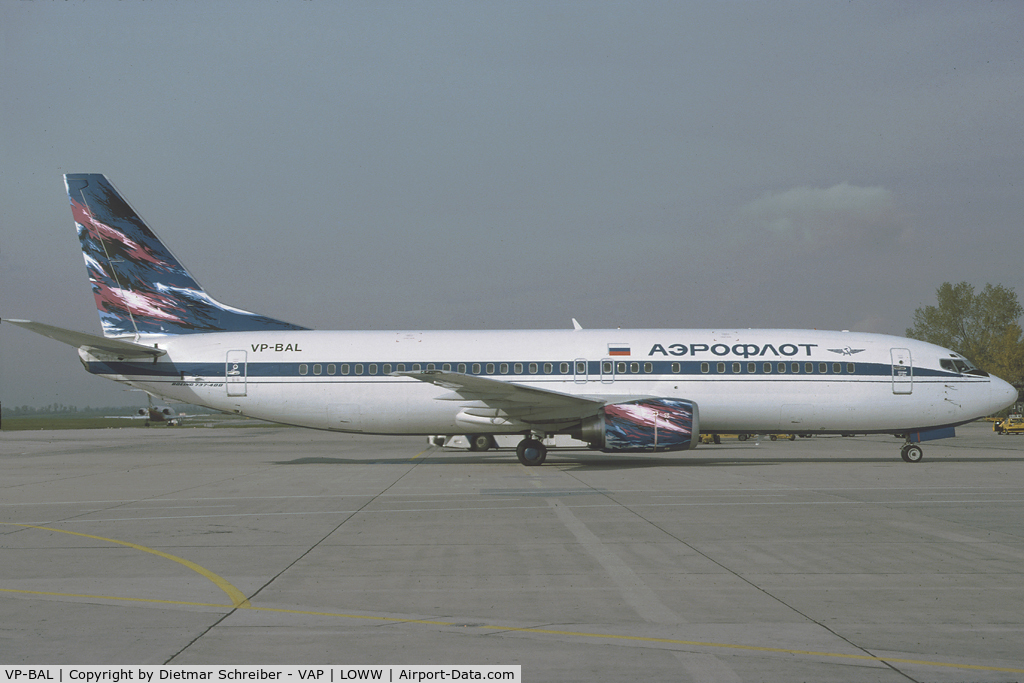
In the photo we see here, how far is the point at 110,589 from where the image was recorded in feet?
24.4

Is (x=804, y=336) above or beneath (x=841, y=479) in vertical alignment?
above

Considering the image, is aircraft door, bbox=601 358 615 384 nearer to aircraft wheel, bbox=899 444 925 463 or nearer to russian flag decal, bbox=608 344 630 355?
russian flag decal, bbox=608 344 630 355

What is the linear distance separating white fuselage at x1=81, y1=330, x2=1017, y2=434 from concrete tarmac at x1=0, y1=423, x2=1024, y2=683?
6.85 meters

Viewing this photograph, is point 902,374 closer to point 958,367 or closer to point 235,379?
point 958,367

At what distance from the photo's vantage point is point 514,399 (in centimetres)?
2197

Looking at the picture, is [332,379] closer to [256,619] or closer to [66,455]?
[66,455]

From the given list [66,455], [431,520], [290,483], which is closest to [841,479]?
[431,520]

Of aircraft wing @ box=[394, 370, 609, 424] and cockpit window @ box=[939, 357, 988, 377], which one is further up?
cockpit window @ box=[939, 357, 988, 377]

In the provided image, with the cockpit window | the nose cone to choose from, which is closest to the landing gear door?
the cockpit window

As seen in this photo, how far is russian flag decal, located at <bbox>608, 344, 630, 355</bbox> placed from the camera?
23.4m

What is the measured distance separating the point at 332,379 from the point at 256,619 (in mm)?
17731

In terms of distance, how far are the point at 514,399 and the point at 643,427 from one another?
3.62m

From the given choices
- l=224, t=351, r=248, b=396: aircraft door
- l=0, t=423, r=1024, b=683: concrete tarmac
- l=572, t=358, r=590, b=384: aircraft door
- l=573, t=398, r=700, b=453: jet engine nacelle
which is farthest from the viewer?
l=224, t=351, r=248, b=396: aircraft door

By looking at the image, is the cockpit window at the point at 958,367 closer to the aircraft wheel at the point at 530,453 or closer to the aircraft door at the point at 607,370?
the aircraft door at the point at 607,370
